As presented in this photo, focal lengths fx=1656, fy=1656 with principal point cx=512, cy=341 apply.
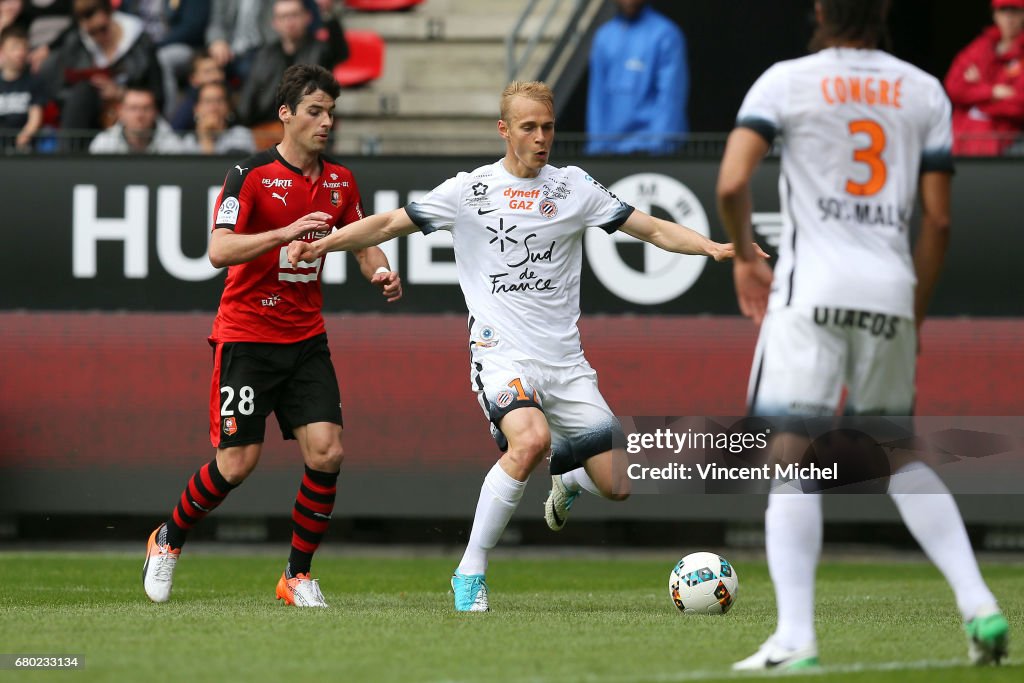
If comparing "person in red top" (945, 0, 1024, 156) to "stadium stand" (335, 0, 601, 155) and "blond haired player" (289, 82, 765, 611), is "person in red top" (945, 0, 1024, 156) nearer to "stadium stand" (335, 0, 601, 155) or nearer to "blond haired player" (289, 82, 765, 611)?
"stadium stand" (335, 0, 601, 155)

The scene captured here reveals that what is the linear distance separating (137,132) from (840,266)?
8362 mm

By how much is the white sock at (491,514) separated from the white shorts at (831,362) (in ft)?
7.26

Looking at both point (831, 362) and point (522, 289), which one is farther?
point (522, 289)

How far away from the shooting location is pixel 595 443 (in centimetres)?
760

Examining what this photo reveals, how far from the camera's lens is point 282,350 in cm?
796

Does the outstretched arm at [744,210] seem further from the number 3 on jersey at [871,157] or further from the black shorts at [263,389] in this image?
the black shorts at [263,389]

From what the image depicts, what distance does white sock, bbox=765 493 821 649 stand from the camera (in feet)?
16.9

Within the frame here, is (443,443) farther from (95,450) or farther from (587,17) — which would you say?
(587,17)

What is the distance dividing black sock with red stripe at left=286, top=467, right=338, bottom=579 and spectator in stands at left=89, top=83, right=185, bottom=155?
15.2 feet

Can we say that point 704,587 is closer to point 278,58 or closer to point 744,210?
point 744,210

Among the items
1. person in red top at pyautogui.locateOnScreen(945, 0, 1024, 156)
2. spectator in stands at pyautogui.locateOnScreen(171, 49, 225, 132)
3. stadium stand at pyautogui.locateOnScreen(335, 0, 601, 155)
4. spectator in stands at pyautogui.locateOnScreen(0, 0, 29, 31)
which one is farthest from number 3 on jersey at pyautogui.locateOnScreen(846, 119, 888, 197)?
spectator in stands at pyautogui.locateOnScreen(0, 0, 29, 31)

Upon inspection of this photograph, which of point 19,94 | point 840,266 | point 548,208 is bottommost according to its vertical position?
point 19,94

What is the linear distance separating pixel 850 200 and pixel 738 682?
156 centimetres

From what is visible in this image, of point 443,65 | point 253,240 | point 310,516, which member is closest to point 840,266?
point 253,240
